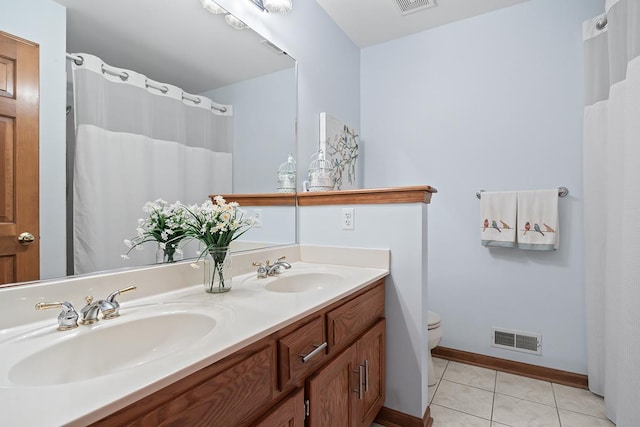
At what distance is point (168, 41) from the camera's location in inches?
47.9

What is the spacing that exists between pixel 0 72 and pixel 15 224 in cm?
37

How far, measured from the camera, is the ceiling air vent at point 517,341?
207 cm

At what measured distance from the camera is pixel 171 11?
1.23m

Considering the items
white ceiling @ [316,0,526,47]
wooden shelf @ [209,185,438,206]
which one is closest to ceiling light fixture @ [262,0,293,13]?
white ceiling @ [316,0,526,47]

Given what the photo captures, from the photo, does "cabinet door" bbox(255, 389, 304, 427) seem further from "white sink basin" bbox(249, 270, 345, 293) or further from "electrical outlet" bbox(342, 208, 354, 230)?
"electrical outlet" bbox(342, 208, 354, 230)

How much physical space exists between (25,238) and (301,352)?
31.3 inches

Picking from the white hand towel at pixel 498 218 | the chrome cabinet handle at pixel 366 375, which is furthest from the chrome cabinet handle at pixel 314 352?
the white hand towel at pixel 498 218

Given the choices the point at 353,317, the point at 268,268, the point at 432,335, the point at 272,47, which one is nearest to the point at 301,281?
the point at 268,268

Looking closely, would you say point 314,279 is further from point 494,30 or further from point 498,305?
point 494,30

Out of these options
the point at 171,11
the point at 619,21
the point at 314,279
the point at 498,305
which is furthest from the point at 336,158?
the point at 619,21

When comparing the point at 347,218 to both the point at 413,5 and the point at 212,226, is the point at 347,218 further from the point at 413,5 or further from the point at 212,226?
the point at 413,5

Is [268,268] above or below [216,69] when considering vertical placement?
below

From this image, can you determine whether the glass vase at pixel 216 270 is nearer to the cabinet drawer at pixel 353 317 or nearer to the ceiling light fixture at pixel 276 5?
the cabinet drawer at pixel 353 317

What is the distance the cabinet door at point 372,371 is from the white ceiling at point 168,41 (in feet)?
4.13
